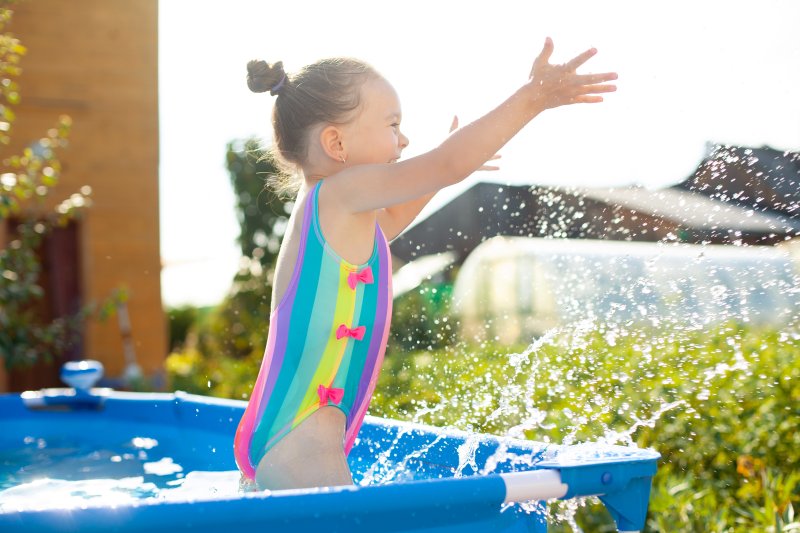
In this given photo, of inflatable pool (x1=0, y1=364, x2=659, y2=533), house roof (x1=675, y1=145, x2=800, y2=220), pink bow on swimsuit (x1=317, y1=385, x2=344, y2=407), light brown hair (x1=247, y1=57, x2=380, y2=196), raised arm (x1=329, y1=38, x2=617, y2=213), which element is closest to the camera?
inflatable pool (x1=0, y1=364, x2=659, y2=533)

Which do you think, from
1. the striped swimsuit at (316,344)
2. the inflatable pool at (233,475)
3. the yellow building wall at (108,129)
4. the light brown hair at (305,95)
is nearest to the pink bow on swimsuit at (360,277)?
the striped swimsuit at (316,344)

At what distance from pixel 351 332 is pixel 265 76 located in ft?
1.94

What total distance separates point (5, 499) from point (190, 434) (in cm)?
68

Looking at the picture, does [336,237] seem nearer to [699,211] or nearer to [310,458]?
[310,458]

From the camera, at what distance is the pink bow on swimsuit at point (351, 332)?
72.4 inches

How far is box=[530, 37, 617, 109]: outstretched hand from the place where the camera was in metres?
1.72

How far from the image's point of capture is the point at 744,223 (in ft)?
8.22

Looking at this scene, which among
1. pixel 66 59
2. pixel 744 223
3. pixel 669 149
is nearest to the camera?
pixel 744 223

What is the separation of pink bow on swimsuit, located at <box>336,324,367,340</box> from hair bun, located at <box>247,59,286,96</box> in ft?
1.84

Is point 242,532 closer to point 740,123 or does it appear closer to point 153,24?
point 740,123

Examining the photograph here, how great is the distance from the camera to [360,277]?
187 cm

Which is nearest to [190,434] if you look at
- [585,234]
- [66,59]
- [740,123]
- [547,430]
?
[547,430]

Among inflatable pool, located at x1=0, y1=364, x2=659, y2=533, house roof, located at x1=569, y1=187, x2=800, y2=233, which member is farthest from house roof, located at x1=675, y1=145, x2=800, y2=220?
inflatable pool, located at x1=0, y1=364, x2=659, y2=533

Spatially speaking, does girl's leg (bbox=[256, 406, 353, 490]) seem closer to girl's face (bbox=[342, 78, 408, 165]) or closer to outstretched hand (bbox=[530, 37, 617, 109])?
girl's face (bbox=[342, 78, 408, 165])
